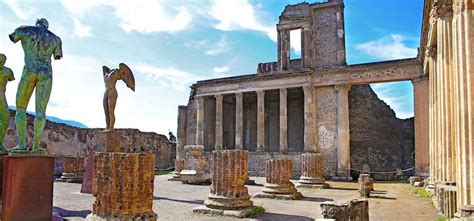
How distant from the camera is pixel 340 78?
21609mm

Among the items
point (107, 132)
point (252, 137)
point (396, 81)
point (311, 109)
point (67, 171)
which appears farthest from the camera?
point (252, 137)

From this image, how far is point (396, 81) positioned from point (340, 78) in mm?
3076

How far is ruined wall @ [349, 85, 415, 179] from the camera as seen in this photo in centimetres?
2489

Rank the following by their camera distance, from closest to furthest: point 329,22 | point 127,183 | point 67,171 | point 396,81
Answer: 1. point 127,183
2. point 67,171
3. point 396,81
4. point 329,22

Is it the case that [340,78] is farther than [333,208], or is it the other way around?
[340,78]

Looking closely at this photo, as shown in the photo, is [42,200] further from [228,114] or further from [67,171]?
[228,114]

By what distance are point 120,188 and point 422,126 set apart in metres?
17.4

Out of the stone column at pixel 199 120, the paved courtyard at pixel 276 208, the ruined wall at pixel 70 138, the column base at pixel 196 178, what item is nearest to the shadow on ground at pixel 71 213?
the paved courtyard at pixel 276 208

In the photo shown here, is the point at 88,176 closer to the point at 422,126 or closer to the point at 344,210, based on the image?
the point at 344,210

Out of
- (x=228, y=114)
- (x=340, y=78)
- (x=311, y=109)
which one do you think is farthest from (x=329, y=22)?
(x=228, y=114)

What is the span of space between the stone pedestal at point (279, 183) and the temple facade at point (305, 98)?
1018 centimetres

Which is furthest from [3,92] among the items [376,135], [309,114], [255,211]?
[376,135]

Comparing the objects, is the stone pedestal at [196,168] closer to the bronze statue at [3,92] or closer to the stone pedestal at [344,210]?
the bronze statue at [3,92]

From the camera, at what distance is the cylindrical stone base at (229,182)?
7.87 metres
